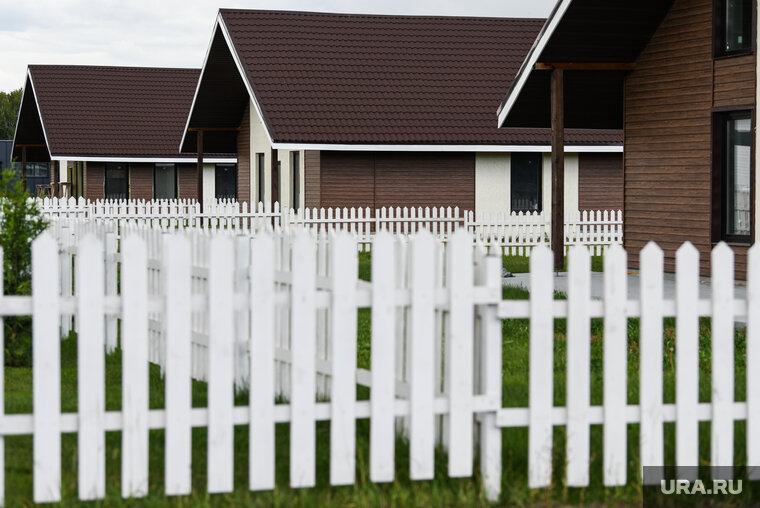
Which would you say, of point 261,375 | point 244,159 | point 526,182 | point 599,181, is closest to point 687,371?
point 261,375

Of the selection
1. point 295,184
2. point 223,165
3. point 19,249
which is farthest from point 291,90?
point 19,249

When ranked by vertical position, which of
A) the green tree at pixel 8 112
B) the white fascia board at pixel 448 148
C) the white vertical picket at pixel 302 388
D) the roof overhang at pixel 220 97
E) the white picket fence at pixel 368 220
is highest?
the green tree at pixel 8 112

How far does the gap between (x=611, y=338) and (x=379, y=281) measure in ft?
3.91

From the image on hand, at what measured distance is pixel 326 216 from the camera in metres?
29.0

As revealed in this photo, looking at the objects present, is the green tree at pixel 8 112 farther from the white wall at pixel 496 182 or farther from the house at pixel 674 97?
the house at pixel 674 97

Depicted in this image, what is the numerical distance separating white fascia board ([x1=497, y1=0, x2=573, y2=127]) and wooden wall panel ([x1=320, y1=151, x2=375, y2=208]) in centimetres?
947

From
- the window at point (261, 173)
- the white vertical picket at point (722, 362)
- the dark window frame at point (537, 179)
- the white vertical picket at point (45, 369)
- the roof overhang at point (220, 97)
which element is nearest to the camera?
→ the white vertical picket at point (45, 369)

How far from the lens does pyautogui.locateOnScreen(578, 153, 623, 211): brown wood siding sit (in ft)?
105

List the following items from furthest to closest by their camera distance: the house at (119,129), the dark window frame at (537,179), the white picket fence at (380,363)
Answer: the house at (119,129) < the dark window frame at (537,179) < the white picket fence at (380,363)

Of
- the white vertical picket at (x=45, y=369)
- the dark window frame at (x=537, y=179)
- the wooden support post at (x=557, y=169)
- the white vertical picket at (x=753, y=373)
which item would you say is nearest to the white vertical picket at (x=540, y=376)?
the white vertical picket at (x=753, y=373)

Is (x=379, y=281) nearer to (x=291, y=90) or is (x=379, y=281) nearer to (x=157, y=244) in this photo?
(x=157, y=244)

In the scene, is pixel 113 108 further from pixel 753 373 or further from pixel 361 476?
pixel 753 373

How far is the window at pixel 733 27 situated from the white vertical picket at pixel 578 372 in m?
11.7

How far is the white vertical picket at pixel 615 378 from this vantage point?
5.92 m
